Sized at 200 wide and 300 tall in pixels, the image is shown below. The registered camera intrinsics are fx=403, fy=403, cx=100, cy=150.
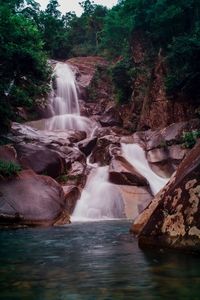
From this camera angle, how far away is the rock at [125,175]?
17.7 m

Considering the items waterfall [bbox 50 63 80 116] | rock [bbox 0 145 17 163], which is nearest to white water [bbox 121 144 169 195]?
rock [bbox 0 145 17 163]

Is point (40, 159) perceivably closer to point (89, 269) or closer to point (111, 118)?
point (111, 118)

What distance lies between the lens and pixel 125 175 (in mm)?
17859

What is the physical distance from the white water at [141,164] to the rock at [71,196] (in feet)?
10.9

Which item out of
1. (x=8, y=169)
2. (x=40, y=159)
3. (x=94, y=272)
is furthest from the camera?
(x=40, y=159)

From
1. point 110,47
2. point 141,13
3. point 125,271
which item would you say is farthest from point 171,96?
point 125,271

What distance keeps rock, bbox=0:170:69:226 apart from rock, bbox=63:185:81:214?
1.67 m

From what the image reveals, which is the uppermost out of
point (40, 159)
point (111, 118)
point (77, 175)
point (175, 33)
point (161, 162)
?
point (175, 33)

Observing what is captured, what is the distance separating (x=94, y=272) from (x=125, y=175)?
1284 centimetres

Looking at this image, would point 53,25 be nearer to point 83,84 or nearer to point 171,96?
point 83,84

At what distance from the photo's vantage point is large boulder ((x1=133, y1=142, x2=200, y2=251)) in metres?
6.19

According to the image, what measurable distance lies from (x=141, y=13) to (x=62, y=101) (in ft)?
29.8

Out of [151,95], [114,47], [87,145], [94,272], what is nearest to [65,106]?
[151,95]

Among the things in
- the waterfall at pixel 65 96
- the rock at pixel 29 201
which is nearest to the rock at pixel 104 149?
the rock at pixel 29 201
